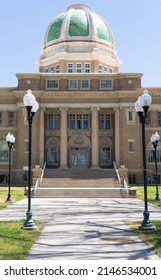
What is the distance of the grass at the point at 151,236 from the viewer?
32.8ft

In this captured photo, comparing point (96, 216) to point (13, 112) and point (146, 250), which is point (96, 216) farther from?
point (13, 112)

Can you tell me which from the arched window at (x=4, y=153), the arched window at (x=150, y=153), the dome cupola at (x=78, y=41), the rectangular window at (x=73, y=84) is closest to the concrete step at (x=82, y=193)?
the arched window at (x=150, y=153)

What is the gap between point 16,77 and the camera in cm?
4756

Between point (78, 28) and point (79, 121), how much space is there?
19649mm

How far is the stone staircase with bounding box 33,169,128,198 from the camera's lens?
1280 inches

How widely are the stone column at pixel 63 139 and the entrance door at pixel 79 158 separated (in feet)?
9.66

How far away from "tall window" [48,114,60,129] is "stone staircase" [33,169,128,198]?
26.0ft

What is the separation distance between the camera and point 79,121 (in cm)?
4991

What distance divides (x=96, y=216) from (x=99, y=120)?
3339 cm

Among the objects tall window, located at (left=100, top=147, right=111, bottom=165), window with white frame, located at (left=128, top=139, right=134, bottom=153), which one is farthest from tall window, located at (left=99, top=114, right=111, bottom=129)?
window with white frame, located at (left=128, top=139, right=134, bottom=153)

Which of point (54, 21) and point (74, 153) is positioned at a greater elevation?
point (54, 21)

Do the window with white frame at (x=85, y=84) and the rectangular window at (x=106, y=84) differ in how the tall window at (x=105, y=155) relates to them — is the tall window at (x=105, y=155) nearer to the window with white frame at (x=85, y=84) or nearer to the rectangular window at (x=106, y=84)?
the rectangular window at (x=106, y=84)

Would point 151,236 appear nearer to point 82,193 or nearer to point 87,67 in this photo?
point 82,193
